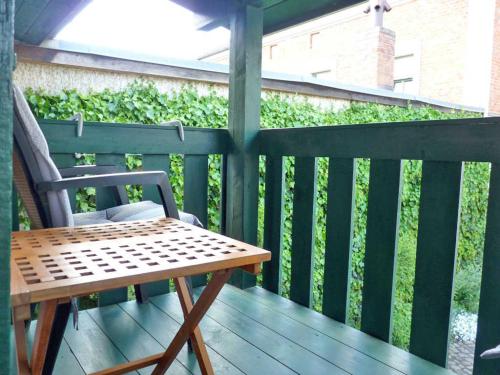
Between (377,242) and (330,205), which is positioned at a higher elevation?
(330,205)

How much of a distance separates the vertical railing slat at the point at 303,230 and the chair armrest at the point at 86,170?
97 cm

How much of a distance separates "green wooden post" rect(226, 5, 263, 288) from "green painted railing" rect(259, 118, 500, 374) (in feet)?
0.44

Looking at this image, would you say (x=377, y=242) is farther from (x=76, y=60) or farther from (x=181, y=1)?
(x=76, y=60)

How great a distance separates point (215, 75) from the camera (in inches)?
157

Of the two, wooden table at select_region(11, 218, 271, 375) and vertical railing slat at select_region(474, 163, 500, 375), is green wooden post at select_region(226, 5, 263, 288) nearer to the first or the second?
wooden table at select_region(11, 218, 271, 375)

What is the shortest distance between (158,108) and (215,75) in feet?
2.44

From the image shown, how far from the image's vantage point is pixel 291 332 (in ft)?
6.40

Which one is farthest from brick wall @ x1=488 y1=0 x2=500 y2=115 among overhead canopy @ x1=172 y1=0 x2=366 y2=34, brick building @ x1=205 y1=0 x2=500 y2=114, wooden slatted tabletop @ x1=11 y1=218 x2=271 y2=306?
wooden slatted tabletop @ x1=11 y1=218 x2=271 y2=306

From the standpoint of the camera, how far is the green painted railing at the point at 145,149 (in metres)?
2.04

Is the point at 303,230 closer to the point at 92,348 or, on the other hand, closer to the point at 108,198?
the point at 108,198

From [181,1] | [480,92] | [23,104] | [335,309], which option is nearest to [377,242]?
[335,309]

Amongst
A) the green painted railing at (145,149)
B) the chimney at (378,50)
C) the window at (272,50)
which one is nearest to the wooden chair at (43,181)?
the green painted railing at (145,149)

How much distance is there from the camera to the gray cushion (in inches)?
71.6

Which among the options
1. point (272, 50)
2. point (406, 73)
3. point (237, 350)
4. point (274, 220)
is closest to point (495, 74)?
point (406, 73)
